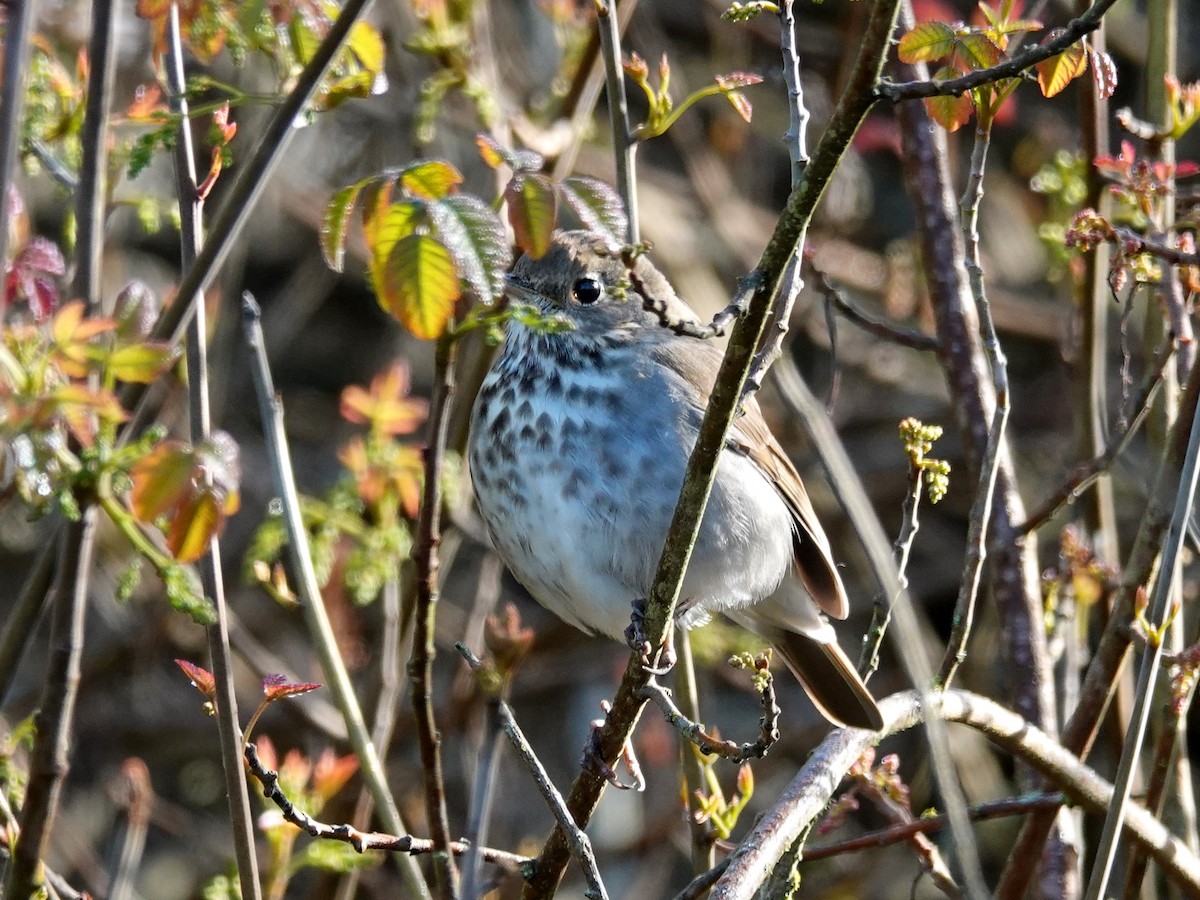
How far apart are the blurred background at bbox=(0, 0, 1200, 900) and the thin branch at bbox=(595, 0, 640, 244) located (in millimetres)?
2129

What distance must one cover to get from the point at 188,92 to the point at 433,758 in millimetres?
1138

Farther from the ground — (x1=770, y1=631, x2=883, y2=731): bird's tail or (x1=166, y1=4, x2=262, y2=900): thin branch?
(x1=166, y1=4, x2=262, y2=900): thin branch

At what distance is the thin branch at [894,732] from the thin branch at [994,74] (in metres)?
0.84

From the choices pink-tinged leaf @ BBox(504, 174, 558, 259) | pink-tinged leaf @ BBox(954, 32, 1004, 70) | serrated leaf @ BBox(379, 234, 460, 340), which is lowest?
serrated leaf @ BBox(379, 234, 460, 340)

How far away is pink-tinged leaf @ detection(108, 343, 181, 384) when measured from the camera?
5.72ft

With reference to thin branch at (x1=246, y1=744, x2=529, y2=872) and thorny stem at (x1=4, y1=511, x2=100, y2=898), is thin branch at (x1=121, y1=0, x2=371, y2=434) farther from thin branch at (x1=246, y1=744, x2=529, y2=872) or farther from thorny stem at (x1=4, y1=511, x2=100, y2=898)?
thin branch at (x1=246, y1=744, x2=529, y2=872)

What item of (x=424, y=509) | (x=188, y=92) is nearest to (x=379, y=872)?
(x=424, y=509)

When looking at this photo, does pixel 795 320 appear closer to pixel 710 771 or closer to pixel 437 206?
pixel 710 771

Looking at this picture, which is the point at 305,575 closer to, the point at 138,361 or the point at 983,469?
the point at 138,361

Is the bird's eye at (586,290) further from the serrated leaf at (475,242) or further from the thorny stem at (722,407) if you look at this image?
the serrated leaf at (475,242)

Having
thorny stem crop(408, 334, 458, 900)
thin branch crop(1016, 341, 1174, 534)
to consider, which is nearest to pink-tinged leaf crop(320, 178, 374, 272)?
thorny stem crop(408, 334, 458, 900)

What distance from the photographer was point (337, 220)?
6.55 feet

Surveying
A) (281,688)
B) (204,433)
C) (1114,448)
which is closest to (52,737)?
(281,688)

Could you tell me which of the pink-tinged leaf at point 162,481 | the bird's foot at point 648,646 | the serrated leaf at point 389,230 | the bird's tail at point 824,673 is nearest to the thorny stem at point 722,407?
the bird's foot at point 648,646
